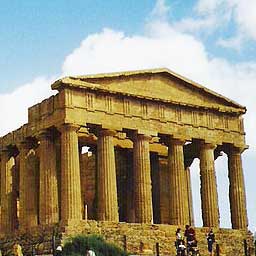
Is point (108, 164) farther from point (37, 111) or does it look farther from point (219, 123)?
point (219, 123)

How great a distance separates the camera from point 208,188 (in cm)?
4591

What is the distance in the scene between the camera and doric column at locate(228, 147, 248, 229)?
46938mm

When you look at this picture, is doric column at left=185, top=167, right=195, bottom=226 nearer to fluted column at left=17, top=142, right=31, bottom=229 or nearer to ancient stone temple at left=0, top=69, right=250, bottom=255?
ancient stone temple at left=0, top=69, right=250, bottom=255

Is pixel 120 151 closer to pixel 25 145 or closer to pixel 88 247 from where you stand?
pixel 25 145

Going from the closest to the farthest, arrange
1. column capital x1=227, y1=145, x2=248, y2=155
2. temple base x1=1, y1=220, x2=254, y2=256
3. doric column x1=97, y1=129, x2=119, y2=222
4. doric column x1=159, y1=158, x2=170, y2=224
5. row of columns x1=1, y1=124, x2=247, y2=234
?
temple base x1=1, y1=220, x2=254, y2=256, row of columns x1=1, y1=124, x2=247, y2=234, doric column x1=97, y1=129, x2=119, y2=222, column capital x1=227, y1=145, x2=248, y2=155, doric column x1=159, y1=158, x2=170, y2=224

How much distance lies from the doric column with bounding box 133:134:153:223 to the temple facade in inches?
2.3

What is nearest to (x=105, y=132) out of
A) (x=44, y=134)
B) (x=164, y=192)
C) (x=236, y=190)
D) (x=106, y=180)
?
(x=106, y=180)

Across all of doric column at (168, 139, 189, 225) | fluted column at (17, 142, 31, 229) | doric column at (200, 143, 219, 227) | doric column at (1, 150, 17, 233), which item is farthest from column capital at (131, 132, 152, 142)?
doric column at (1, 150, 17, 233)

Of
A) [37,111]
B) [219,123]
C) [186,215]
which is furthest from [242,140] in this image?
[37,111]

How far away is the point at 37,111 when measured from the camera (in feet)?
143

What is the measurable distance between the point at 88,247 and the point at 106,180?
7.33 metres

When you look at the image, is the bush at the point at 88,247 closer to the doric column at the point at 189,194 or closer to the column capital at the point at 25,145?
the column capital at the point at 25,145

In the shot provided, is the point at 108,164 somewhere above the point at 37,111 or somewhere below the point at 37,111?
below

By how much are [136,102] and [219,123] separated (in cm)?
655
